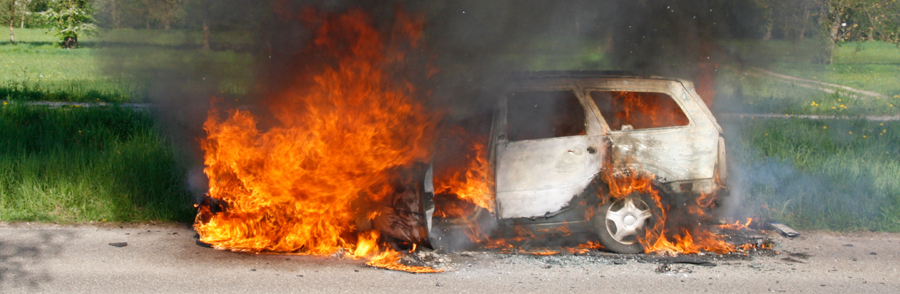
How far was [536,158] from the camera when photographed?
5008mm

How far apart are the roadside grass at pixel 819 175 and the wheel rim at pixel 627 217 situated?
187 centimetres

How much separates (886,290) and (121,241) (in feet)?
19.2

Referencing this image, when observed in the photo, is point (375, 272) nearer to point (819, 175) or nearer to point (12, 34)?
point (819, 175)

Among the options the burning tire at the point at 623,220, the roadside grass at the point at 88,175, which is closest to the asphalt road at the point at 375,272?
the burning tire at the point at 623,220

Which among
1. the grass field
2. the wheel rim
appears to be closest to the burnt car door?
the wheel rim

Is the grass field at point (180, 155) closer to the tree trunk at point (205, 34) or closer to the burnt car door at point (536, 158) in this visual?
the tree trunk at point (205, 34)

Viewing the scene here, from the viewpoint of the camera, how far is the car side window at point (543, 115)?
506 centimetres

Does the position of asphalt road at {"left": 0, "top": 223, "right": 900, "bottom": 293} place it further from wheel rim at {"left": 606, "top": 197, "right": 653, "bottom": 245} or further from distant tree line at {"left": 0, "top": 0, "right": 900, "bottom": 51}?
distant tree line at {"left": 0, "top": 0, "right": 900, "bottom": 51}

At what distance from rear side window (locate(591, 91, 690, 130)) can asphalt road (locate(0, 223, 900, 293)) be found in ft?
3.78

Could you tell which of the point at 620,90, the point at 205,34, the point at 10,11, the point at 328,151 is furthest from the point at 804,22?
the point at 10,11

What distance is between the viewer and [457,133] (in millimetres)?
5223

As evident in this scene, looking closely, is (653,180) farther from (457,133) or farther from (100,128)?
(100,128)

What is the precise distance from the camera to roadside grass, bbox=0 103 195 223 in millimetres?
5945

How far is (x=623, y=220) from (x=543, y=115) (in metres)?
1.08
